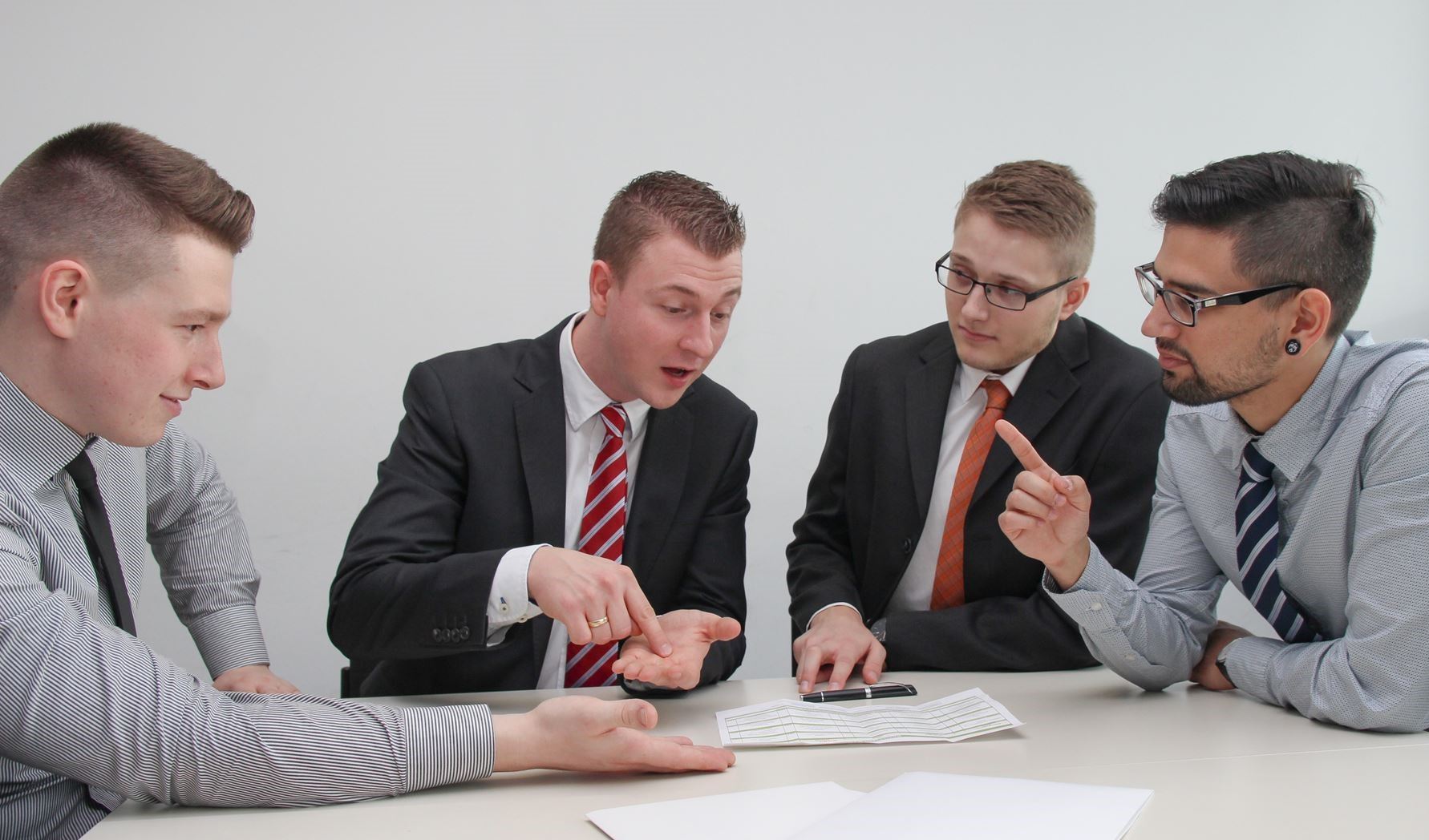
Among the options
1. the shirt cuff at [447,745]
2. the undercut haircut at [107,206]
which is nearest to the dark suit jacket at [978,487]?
the shirt cuff at [447,745]

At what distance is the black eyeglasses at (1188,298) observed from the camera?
5.97 ft

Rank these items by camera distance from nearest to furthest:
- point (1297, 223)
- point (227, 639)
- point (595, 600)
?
point (595, 600) < point (1297, 223) < point (227, 639)

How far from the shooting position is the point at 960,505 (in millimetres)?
2365

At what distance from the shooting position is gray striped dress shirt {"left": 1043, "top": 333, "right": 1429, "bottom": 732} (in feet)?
5.33

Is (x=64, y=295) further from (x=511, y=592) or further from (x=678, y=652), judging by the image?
(x=678, y=652)

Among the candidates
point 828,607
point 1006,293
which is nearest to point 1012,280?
point 1006,293

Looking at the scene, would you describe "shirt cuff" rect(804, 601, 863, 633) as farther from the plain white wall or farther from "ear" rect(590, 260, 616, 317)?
the plain white wall

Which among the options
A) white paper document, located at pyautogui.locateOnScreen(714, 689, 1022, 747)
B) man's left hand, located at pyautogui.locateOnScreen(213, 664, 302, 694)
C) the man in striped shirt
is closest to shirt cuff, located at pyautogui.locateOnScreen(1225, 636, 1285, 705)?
white paper document, located at pyautogui.locateOnScreen(714, 689, 1022, 747)

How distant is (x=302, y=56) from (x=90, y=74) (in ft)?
1.93

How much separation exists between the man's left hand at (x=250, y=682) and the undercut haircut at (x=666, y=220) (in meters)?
0.99

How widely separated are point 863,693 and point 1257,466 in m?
0.79

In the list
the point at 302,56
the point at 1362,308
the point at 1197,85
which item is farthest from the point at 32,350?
the point at 1362,308

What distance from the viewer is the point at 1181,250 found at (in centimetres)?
191

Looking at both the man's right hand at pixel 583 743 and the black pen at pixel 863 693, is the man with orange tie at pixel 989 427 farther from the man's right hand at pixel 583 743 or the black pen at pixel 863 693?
the man's right hand at pixel 583 743
